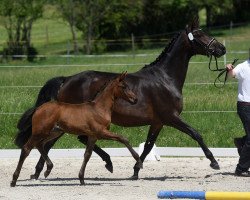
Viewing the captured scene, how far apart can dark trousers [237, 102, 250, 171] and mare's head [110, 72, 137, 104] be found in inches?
56.3

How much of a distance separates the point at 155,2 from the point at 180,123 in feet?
113

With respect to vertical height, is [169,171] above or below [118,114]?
below

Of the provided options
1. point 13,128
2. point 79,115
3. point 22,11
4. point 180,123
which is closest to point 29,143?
point 79,115

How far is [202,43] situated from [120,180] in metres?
2.09

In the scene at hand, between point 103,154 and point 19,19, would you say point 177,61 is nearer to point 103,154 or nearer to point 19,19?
point 103,154

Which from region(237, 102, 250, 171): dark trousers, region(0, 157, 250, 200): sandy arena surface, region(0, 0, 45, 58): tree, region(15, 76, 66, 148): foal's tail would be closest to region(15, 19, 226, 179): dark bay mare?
region(15, 76, 66, 148): foal's tail

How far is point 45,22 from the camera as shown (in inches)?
1932

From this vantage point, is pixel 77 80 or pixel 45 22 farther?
pixel 45 22

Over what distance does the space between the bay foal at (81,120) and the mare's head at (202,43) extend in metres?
1.40

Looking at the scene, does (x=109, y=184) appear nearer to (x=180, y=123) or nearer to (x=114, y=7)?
(x=180, y=123)

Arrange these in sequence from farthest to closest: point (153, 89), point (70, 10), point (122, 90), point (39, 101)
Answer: point (70, 10), point (39, 101), point (153, 89), point (122, 90)

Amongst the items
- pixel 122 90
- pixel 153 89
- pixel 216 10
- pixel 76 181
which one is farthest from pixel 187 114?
pixel 216 10

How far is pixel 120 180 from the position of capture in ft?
33.1

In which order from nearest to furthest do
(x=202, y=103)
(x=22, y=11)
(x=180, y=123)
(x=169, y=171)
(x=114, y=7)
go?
(x=180, y=123) < (x=169, y=171) < (x=202, y=103) < (x=22, y=11) < (x=114, y=7)
